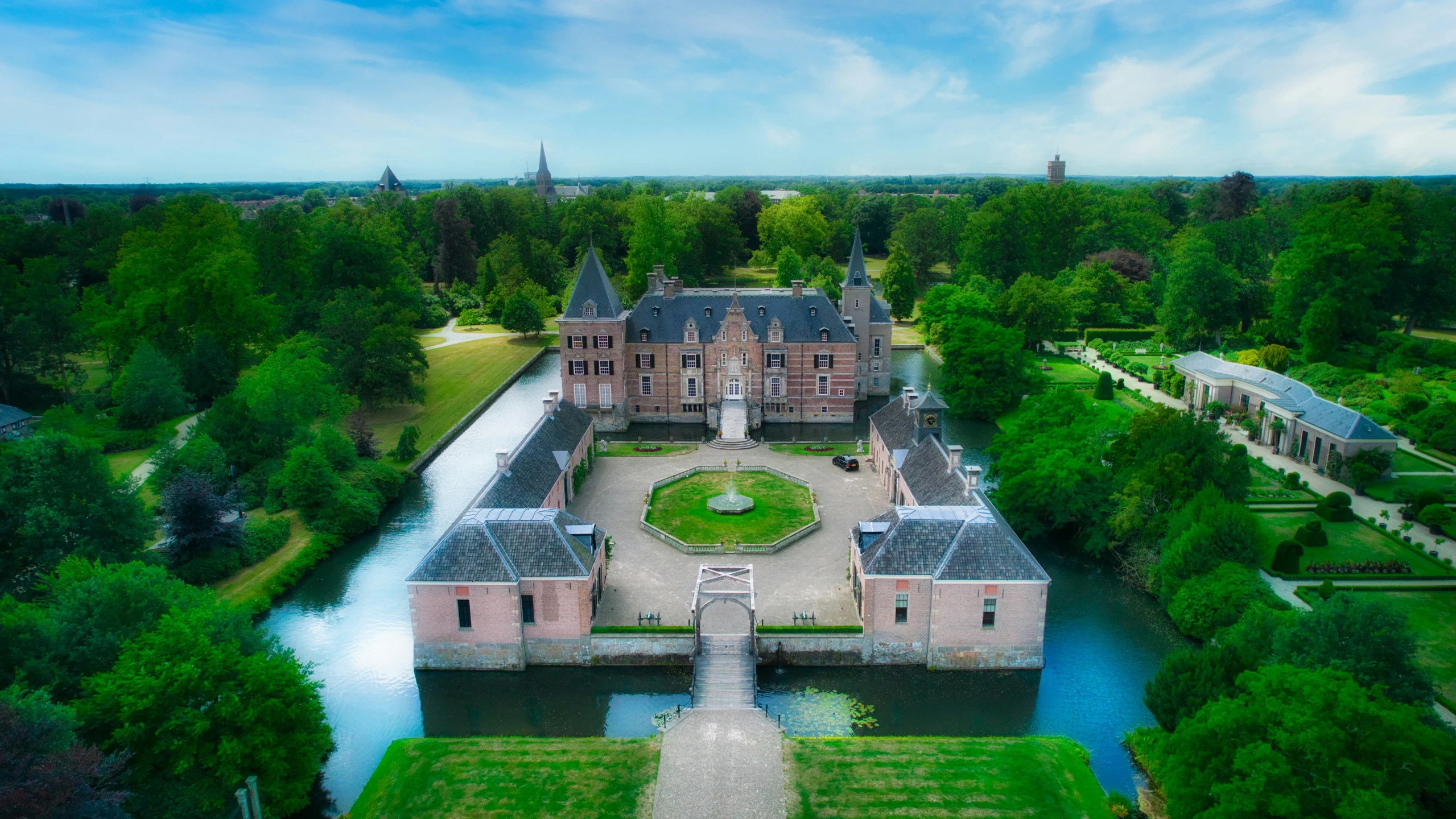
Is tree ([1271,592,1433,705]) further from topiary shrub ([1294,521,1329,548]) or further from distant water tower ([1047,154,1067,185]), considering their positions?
distant water tower ([1047,154,1067,185])

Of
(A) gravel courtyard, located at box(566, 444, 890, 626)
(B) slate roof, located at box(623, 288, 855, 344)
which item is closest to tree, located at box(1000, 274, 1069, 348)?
(B) slate roof, located at box(623, 288, 855, 344)

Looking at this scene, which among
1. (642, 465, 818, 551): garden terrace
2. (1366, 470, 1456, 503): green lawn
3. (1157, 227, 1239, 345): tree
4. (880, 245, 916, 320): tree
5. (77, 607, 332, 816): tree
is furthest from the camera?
(880, 245, 916, 320): tree

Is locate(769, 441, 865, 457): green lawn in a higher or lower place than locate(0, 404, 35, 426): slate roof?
lower

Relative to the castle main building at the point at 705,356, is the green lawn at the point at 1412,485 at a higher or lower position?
lower

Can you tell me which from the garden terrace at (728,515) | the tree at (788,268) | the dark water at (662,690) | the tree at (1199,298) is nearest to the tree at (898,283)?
the tree at (788,268)

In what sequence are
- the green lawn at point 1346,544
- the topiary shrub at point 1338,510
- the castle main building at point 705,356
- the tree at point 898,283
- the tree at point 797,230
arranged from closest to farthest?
the green lawn at point 1346,544, the topiary shrub at point 1338,510, the castle main building at point 705,356, the tree at point 898,283, the tree at point 797,230

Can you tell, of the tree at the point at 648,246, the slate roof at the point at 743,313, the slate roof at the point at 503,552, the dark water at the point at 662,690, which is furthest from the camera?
the tree at the point at 648,246

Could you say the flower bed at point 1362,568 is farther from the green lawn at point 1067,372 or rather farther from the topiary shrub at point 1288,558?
the green lawn at point 1067,372

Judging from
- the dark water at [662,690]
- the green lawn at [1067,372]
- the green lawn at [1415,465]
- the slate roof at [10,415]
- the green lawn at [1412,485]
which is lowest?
the dark water at [662,690]
